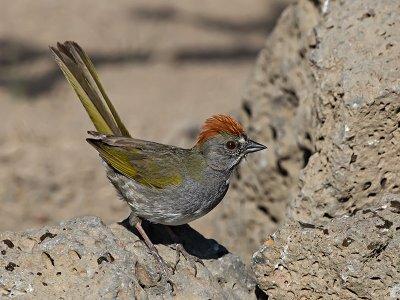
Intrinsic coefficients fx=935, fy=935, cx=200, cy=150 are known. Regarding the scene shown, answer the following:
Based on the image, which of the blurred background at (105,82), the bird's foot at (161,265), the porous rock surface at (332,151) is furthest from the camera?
the blurred background at (105,82)

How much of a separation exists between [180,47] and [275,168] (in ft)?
14.4

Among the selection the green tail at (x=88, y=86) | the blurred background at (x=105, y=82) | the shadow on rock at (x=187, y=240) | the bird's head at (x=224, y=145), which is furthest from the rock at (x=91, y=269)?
the blurred background at (x=105, y=82)

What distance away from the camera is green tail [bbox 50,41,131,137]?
603 centimetres

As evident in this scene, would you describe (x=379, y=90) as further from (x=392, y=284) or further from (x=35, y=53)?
(x=35, y=53)

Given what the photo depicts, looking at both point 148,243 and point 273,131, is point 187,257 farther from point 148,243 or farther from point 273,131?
point 273,131

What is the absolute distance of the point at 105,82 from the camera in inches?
396

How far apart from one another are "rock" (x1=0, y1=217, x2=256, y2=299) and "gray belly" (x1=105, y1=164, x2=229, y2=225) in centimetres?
33

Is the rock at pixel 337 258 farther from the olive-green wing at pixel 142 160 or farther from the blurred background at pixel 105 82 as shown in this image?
the blurred background at pixel 105 82

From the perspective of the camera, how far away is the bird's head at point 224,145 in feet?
18.7

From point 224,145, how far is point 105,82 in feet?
14.7

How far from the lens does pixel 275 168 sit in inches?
268

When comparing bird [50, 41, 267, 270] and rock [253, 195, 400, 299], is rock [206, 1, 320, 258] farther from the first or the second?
rock [253, 195, 400, 299]

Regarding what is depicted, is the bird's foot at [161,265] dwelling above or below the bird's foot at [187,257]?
below

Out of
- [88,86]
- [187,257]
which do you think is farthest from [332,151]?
[88,86]
